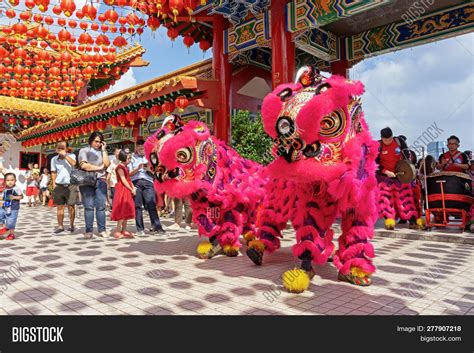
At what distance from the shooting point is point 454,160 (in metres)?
6.57

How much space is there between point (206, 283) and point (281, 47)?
19.5ft

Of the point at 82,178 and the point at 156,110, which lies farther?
the point at 156,110

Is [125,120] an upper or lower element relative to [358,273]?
upper

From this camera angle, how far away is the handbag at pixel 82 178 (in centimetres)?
562

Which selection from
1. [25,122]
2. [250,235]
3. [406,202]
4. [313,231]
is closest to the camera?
[313,231]

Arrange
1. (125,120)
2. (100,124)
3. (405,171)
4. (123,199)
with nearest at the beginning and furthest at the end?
(405,171)
(123,199)
(125,120)
(100,124)

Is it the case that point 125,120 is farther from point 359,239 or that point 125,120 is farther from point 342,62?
point 359,239

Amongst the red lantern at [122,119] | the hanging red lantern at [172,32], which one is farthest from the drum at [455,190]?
the red lantern at [122,119]

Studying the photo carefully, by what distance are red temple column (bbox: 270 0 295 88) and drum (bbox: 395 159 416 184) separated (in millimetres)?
3004

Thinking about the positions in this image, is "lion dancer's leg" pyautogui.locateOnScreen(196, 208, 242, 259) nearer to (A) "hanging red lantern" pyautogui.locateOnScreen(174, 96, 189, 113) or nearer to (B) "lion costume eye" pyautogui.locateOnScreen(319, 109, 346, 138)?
(B) "lion costume eye" pyautogui.locateOnScreen(319, 109, 346, 138)

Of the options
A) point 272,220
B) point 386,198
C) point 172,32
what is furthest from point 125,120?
point 272,220

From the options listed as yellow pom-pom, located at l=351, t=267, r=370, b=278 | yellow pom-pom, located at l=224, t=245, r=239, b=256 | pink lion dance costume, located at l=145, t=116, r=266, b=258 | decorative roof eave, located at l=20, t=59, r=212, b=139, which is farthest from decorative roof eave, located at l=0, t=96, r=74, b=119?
yellow pom-pom, located at l=351, t=267, r=370, b=278

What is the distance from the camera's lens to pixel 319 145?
2613 millimetres
